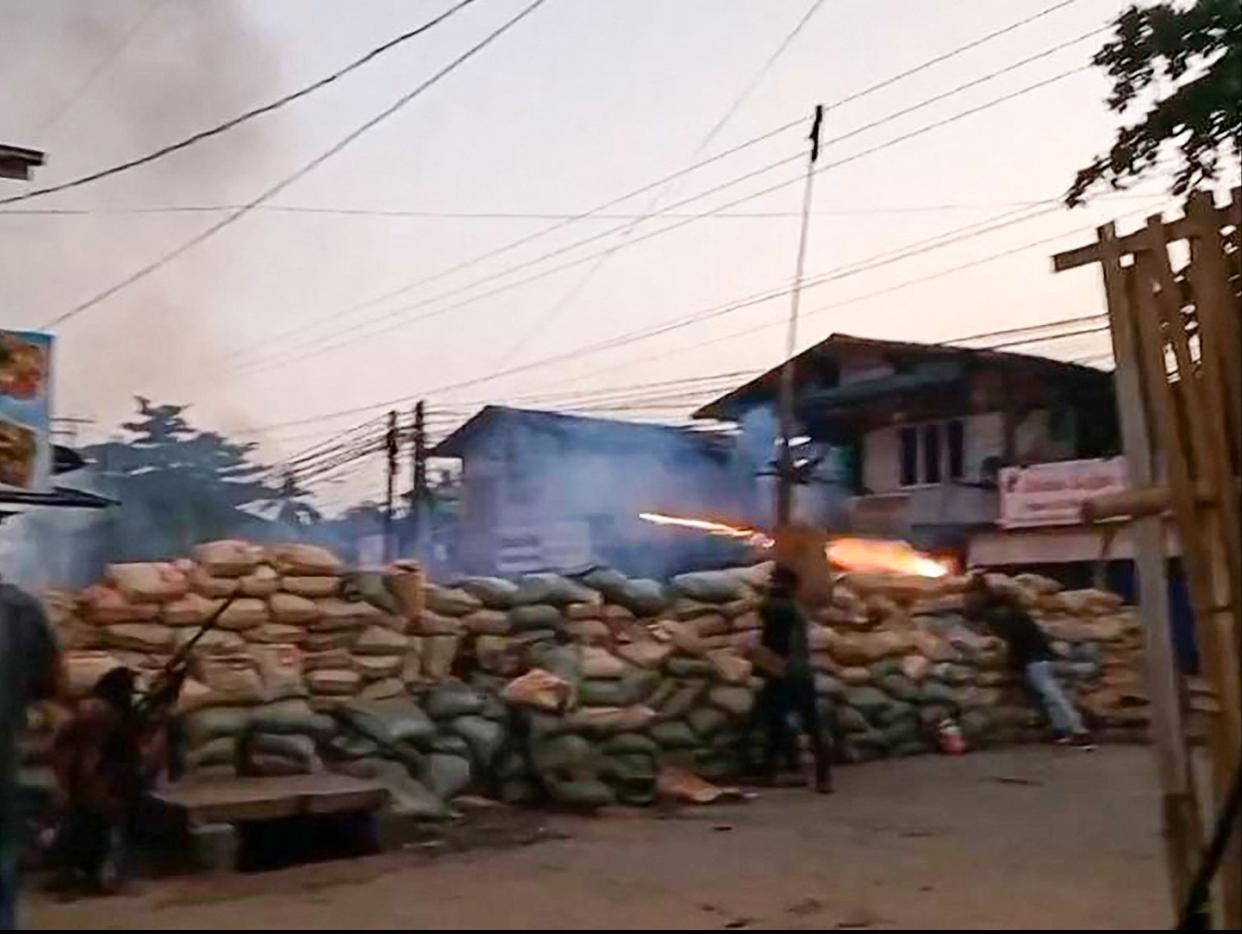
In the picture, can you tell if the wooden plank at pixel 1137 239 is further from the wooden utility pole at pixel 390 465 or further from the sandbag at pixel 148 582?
the wooden utility pole at pixel 390 465

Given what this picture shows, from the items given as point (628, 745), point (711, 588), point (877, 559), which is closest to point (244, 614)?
point (628, 745)

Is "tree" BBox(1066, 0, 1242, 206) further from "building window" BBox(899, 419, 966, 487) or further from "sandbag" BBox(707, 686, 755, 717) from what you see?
"building window" BBox(899, 419, 966, 487)

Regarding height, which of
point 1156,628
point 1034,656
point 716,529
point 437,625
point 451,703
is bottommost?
point 451,703

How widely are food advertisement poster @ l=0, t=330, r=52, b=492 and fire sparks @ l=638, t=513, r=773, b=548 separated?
487 inches

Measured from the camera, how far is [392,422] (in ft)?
85.7

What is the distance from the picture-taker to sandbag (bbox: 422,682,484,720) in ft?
29.0

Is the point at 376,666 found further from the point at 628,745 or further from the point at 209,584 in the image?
the point at 628,745

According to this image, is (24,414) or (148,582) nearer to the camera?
(148,582)

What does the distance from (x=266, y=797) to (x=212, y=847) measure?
1.31 ft

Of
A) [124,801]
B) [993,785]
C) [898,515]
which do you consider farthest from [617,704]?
[898,515]

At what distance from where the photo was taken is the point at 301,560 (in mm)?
9219

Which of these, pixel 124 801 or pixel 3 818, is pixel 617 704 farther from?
pixel 3 818

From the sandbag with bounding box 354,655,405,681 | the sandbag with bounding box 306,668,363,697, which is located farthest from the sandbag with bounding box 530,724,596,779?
the sandbag with bounding box 306,668,363,697

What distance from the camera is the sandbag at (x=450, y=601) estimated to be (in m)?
9.83
